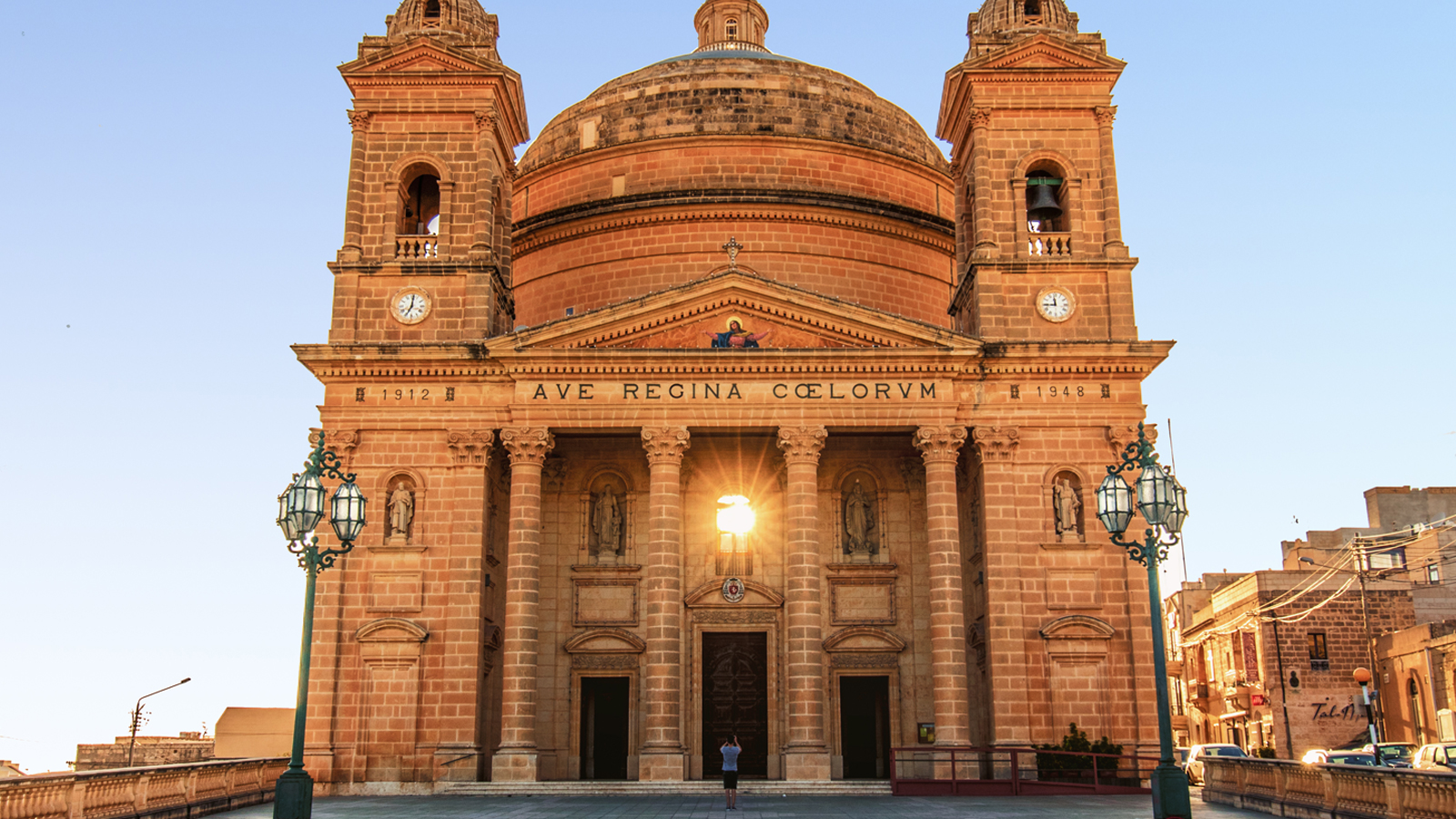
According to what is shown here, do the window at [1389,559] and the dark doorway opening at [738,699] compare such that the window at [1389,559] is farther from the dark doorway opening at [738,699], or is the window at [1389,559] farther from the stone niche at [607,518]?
the stone niche at [607,518]

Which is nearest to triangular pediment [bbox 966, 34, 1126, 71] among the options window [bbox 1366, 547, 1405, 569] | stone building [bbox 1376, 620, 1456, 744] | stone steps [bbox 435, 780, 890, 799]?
stone steps [bbox 435, 780, 890, 799]

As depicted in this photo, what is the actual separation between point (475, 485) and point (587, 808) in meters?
9.83

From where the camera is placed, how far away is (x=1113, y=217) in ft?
111

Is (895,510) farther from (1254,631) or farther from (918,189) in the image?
(1254,631)

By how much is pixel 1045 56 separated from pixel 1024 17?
2.06 metres

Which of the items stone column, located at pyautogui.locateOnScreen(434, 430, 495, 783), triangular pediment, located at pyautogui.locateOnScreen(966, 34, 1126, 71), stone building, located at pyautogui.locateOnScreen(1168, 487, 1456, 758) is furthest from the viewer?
stone building, located at pyautogui.locateOnScreen(1168, 487, 1456, 758)

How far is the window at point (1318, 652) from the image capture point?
169 feet

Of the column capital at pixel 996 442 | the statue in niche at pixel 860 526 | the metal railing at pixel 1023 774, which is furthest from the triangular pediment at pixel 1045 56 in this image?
the metal railing at pixel 1023 774

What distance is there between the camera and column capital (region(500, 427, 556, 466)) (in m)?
31.5

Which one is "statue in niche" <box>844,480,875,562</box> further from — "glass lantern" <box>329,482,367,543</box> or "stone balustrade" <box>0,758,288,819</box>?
"glass lantern" <box>329,482,367,543</box>

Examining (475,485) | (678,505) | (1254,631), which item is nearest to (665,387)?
(678,505)

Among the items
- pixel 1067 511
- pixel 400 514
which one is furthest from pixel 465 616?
pixel 1067 511

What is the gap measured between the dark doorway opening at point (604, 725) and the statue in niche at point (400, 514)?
6144mm

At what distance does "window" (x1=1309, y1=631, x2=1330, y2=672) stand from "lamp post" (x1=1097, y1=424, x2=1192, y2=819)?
119 ft
